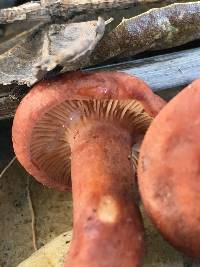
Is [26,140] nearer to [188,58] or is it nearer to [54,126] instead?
[54,126]

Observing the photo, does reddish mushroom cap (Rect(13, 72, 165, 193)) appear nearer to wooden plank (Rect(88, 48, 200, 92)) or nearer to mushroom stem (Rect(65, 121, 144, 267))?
mushroom stem (Rect(65, 121, 144, 267))

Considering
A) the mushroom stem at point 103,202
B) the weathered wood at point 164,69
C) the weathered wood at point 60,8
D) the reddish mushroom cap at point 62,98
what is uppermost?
the weathered wood at point 60,8

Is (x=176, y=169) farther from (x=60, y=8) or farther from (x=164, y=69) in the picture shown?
(x=60, y=8)

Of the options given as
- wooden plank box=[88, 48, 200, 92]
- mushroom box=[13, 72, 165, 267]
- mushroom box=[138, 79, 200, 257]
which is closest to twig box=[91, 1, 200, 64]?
wooden plank box=[88, 48, 200, 92]

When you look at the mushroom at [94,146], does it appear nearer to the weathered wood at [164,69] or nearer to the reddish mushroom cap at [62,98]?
the reddish mushroom cap at [62,98]

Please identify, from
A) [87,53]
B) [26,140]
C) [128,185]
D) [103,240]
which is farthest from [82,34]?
[103,240]

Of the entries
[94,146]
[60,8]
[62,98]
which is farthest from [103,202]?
[60,8]

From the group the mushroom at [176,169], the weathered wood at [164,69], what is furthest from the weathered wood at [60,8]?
the mushroom at [176,169]

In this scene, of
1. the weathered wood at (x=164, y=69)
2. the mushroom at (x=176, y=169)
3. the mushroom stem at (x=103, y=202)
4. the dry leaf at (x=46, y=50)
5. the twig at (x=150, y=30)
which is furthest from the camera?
the weathered wood at (x=164, y=69)
